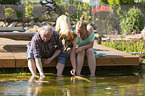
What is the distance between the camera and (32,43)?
17.7ft

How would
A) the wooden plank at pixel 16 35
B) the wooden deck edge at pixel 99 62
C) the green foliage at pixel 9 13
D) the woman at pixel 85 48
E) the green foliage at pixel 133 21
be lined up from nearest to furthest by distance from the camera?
1. the woman at pixel 85 48
2. the wooden deck edge at pixel 99 62
3. the wooden plank at pixel 16 35
4. the green foliage at pixel 133 21
5. the green foliage at pixel 9 13

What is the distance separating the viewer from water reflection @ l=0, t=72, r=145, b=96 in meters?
4.12

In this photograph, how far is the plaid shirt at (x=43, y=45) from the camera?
5.33 m

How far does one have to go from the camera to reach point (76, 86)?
4.66 meters

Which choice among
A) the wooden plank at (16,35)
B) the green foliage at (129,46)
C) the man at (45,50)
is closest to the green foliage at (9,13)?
the green foliage at (129,46)

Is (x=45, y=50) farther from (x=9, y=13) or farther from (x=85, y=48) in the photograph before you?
(x=9, y=13)

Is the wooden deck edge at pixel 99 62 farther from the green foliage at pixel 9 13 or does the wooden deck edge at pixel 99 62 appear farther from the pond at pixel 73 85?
the green foliage at pixel 9 13

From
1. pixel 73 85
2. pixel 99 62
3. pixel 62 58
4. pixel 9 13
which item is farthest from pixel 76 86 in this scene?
pixel 9 13

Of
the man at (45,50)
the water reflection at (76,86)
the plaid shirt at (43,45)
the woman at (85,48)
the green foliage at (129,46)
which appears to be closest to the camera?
the water reflection at (76,86)

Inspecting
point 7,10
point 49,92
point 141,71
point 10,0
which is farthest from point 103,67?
point 10,0

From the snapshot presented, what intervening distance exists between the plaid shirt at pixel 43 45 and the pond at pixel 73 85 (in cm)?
48

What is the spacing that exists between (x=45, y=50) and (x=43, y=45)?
5.5 inches

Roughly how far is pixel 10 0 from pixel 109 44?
41.5 ft

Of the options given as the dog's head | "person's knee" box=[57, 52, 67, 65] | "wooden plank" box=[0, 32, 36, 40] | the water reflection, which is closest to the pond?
the water reflection
